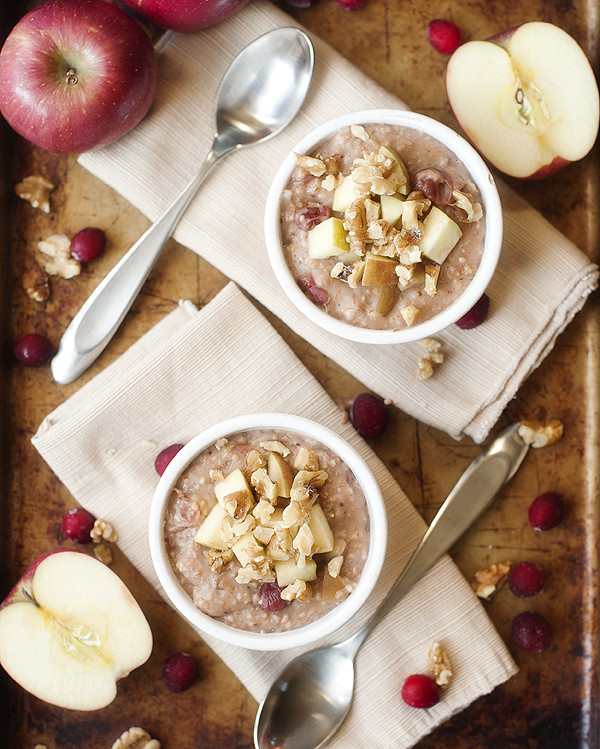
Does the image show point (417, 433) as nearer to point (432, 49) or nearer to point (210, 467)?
point (210, 467)

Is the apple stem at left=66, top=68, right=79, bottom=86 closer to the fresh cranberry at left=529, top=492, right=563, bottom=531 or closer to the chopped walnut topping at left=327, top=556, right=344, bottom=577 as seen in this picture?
the chopped walnut topping at left=327, top=556, right=344, bottom=577

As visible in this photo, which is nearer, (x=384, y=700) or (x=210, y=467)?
(x=210, y=467)

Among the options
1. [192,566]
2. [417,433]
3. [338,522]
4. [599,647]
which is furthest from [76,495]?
[599,647]

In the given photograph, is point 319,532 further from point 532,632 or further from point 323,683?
point 532,632

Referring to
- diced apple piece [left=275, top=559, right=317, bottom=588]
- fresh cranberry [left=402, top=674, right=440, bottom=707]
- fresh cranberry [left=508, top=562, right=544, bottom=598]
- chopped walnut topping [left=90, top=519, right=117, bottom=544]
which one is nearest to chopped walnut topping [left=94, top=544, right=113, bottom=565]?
chopped walnut topping [left=90, top=519, right=117, bottom=544]

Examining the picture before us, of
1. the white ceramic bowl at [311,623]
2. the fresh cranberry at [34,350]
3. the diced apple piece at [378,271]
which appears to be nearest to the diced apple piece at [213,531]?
the white ceramic bowl at [311,623]

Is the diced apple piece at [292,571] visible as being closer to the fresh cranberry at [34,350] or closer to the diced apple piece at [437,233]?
the diced apple piece at [437,233]
